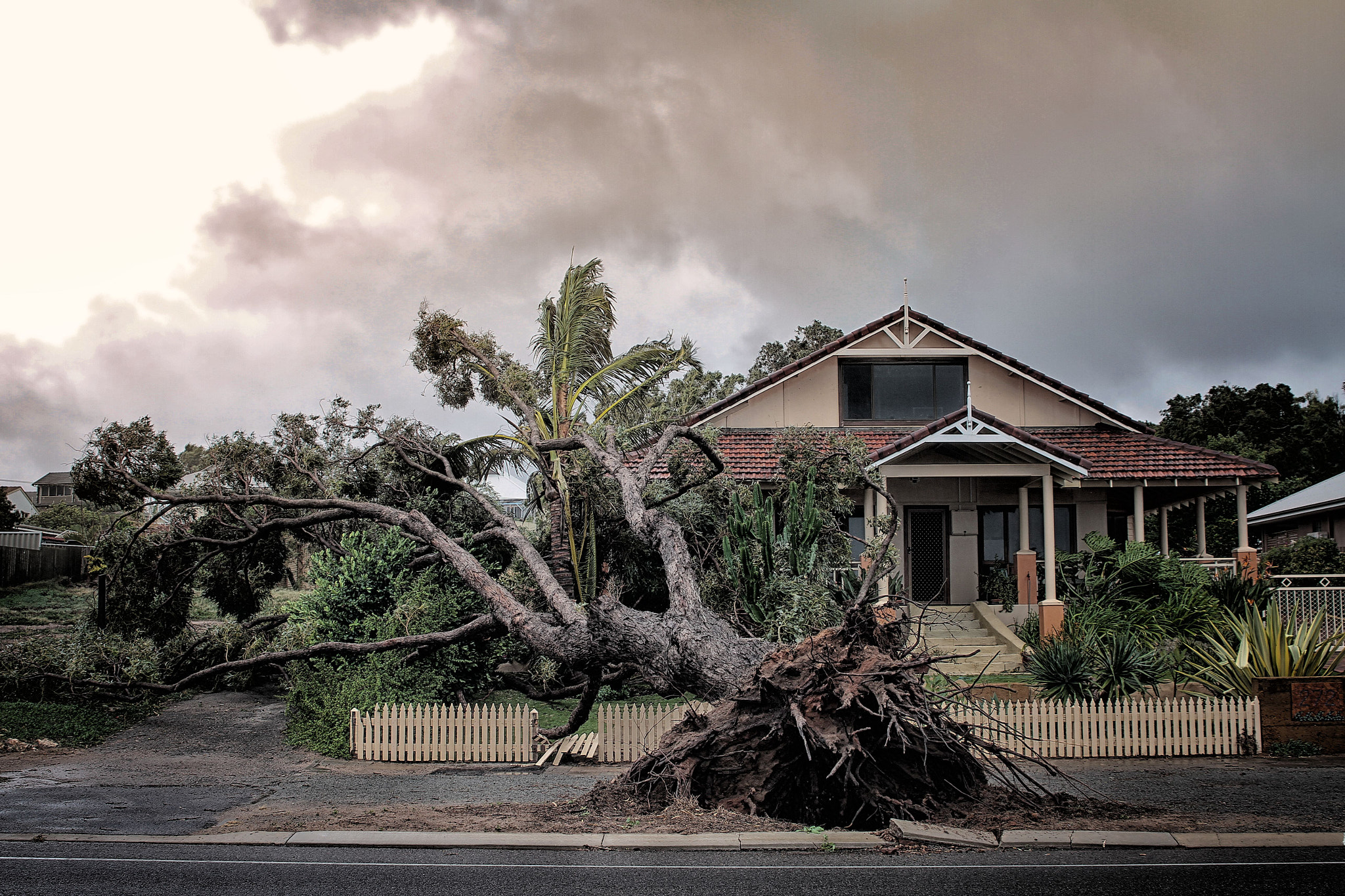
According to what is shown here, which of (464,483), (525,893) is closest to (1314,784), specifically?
(525,893)

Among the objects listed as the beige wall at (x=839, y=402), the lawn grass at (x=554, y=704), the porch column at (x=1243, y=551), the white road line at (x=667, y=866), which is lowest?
the lawn grass at (x=554, y=704)

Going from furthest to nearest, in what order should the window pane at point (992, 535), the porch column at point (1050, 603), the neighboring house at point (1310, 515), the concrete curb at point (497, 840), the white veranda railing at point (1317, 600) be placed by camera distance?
the neighboring house at point (1310, 515) < the window pane at point (992, 535) < the porch column at point (1050, 603) < the white veranda railing at point (1317, 600) < the concrete curb at point (497, 840)

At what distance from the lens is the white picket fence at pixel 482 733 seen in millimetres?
10523

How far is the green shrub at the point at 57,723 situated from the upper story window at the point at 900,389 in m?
14.5

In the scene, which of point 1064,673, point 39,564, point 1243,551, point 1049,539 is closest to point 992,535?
point 1049,539

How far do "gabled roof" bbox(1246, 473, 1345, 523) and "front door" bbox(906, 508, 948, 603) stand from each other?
10.4 metres

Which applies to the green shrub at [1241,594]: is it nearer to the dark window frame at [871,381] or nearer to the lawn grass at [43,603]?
the dark window frame at [871,381]

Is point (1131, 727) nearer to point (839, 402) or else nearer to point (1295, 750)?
point (1295, 750)

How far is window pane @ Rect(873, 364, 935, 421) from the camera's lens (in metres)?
19.7

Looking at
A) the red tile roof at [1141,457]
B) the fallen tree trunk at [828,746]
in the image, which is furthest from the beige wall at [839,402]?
the fallen tree trunk at [828,746]

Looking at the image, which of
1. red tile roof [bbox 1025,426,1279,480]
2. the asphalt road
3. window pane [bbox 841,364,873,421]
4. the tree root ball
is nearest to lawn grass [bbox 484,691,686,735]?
the tree root ball

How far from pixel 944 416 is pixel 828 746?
12.2m

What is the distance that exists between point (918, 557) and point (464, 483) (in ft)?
34.1

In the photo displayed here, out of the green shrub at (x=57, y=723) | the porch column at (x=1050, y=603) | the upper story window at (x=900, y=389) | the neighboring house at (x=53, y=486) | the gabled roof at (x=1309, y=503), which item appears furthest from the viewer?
the neighboring house at (x=53, y=486)
